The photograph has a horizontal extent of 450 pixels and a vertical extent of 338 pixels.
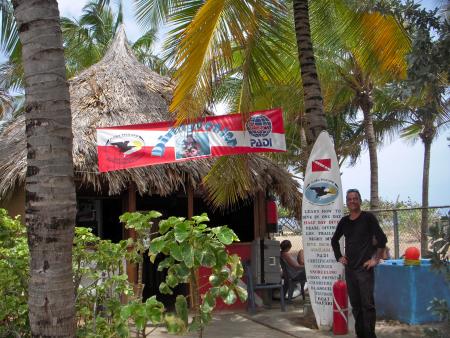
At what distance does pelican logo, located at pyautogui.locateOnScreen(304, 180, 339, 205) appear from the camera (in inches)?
313

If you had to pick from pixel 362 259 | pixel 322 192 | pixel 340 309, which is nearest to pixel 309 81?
pixel 322 192

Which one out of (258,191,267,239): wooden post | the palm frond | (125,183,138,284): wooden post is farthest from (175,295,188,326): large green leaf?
(258,191,267,239): wooden post

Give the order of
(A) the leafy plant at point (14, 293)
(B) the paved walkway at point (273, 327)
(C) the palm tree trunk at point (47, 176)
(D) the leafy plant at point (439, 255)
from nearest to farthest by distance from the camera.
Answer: (C) the palm tree trunk at point (47, 176)
(D) the leafy plant at point (439, 255)
(A) the leafy plant at point (14, 293)
(B) the paved walkway at point (273, 327)

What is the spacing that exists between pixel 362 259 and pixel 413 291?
190 centimetres

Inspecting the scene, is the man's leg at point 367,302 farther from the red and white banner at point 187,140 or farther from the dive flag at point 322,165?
the red and white banner at point 187,140

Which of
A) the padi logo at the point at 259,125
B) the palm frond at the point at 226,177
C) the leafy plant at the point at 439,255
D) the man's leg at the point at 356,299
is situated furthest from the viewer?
the palm frond at the point at 226,177

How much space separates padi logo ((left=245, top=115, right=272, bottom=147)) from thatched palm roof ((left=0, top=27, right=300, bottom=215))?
1.24 m

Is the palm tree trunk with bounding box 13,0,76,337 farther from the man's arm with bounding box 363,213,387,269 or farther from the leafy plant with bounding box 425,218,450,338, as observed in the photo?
the man's arm with bounding box 363,213,387,269

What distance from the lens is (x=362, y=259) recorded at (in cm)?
636

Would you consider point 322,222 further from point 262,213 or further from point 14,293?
point 14,293

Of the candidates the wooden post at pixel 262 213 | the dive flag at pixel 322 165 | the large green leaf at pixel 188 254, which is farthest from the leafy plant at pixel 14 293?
the wooden post at pixel 262 213

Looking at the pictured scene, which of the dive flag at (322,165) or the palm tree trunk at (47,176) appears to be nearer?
the palm tree trunk at (47,176)

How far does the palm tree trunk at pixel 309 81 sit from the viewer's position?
8.42 meters

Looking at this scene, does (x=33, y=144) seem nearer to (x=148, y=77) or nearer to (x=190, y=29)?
(x=190, y=29)
